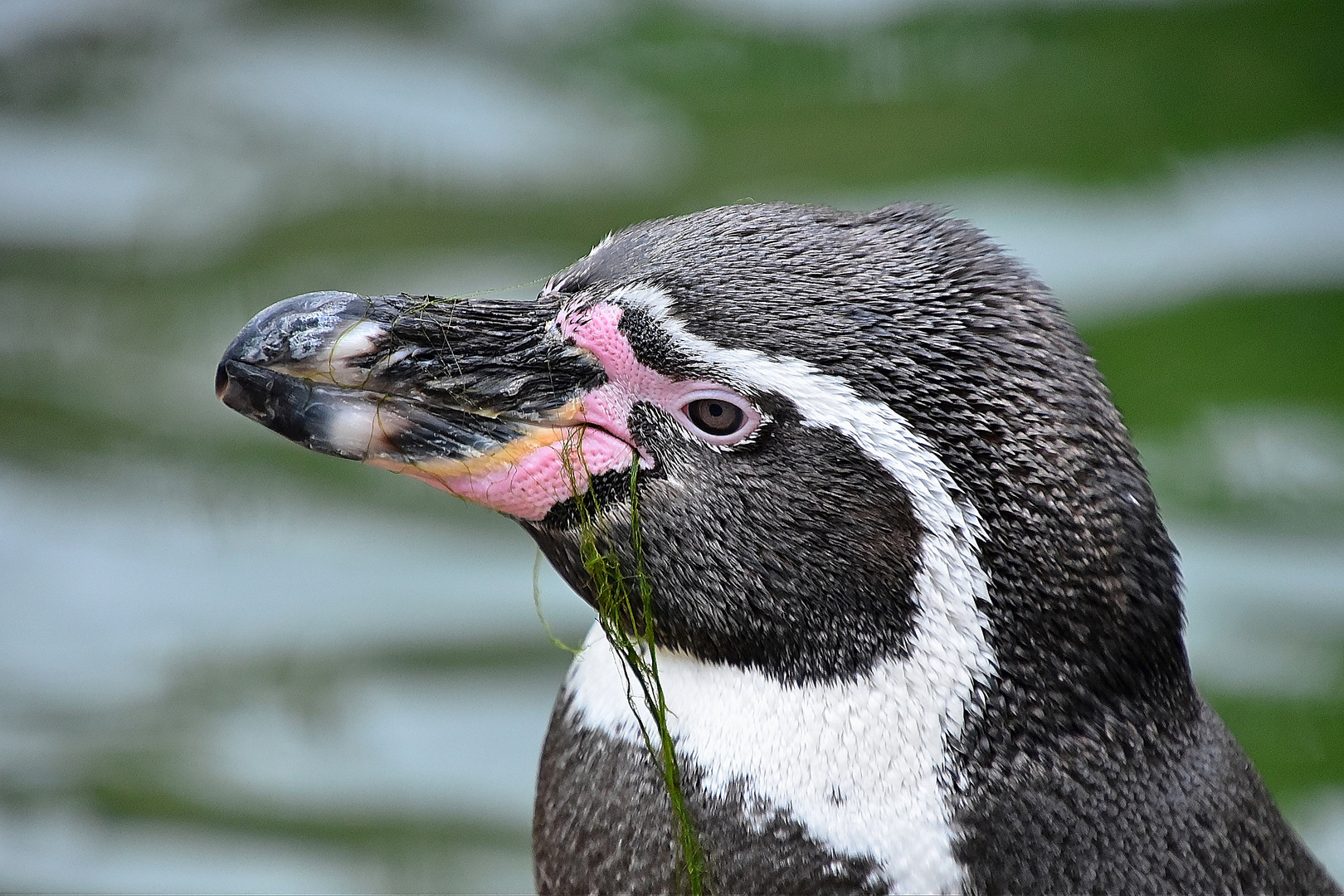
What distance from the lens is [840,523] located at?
1.74 m

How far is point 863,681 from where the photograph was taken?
1.76 metres

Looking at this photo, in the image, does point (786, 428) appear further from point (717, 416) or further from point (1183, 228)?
point (1183, 228)

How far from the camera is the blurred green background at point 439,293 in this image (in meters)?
4.10

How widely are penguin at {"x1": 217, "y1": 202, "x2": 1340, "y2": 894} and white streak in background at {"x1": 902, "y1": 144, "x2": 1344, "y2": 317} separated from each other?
3.14m

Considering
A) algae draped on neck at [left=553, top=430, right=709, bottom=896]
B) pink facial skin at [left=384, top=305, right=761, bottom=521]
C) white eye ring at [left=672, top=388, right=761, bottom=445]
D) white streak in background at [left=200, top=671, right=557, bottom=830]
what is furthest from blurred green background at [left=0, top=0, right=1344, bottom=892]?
white eye ring at [left=672, top=388, right=761, bottom=445]

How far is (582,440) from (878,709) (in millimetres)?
478

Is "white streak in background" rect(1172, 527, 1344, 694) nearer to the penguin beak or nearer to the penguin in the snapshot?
the penguin

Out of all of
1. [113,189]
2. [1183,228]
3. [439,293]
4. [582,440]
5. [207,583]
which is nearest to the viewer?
[582,440]

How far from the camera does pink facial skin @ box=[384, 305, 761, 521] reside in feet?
5.97

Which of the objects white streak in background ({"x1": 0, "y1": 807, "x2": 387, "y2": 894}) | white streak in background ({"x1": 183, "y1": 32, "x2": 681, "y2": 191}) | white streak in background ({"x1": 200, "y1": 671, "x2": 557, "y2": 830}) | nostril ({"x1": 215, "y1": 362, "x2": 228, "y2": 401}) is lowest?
white streak in background ({"x1": 0, "y1": 807, "x2": 387, "y2": 894})

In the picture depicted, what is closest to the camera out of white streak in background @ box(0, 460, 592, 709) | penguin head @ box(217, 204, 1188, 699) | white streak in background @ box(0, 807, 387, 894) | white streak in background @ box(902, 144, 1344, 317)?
penguin head @ box(217, 204, 1188, 699)

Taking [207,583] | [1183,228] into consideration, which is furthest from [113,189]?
[1183,228]

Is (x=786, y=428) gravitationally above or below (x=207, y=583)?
above

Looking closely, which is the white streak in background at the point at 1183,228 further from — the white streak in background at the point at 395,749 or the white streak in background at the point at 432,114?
the white streak in background at the point at 395,749
